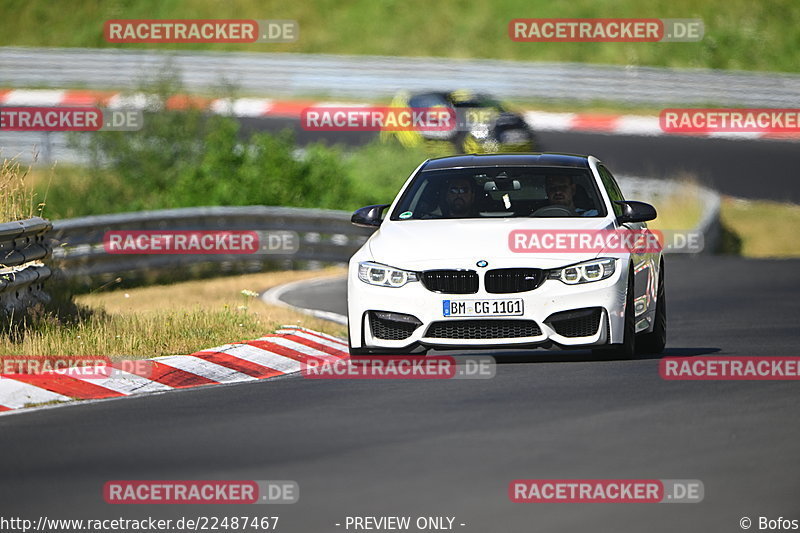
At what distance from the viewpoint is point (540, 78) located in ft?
135

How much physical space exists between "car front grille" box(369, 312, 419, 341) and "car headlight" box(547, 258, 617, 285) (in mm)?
1006

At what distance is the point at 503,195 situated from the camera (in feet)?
40.4

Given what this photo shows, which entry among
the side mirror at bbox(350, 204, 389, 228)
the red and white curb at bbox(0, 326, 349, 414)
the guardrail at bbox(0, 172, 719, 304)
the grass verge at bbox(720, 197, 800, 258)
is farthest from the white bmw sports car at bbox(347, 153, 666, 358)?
the grass verge at bbox(720, 197, 800, 258)

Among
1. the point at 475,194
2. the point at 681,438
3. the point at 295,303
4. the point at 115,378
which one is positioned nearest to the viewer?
the point at 681,438

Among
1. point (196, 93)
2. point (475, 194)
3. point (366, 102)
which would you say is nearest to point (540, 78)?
point (366, 102)

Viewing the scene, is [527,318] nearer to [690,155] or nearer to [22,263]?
[22,263]

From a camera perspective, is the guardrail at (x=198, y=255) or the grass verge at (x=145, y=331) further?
the guardrail at (x=198, y=255)

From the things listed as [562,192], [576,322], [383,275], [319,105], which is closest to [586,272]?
[576,322]

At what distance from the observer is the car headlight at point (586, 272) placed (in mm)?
11172

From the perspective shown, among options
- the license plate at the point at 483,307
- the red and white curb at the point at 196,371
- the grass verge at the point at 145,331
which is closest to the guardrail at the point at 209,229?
the grass verge at the point at 145,331

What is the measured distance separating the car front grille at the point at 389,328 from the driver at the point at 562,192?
166 cm

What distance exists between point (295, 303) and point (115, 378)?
7693mm

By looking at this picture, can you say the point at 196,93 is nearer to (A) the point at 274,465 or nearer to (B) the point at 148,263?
(B) the point at 148,263

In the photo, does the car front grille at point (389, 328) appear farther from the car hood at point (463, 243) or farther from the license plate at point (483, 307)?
the car hood at point (463, 243)
